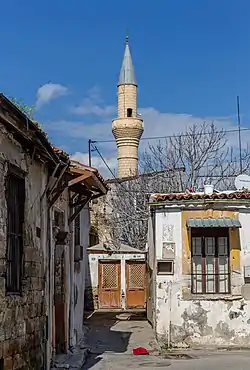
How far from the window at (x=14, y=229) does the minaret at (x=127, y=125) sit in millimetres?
34752

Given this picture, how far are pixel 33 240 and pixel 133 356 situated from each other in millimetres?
5778

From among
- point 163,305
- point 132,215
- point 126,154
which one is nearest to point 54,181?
point 163,305

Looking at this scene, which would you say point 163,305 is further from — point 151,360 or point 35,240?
point 35,240

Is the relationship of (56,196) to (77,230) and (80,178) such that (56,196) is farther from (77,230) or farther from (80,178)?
(77,230)

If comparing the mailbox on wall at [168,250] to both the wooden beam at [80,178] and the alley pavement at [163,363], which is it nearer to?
the alley pavement at [163,363]

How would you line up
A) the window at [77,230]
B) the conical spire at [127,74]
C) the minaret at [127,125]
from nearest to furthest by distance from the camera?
the window at [77,230] → the minaret at [127,125] → the conical spire at [127,74]

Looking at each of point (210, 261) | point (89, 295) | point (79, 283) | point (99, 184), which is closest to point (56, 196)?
point (99, 184)

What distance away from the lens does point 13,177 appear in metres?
8.80

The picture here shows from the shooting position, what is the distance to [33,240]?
32.5 feet

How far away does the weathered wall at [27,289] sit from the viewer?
26.5 feet

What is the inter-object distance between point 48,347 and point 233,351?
6740 millimetres

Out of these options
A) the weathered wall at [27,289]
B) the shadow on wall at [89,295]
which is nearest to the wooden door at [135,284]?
the shadow on wall at [89,295]

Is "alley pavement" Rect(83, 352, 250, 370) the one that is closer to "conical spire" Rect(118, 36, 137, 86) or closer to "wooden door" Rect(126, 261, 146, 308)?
"wooden door" Rect(126, 261, 146, 308)

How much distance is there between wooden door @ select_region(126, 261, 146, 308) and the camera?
1071 inches
